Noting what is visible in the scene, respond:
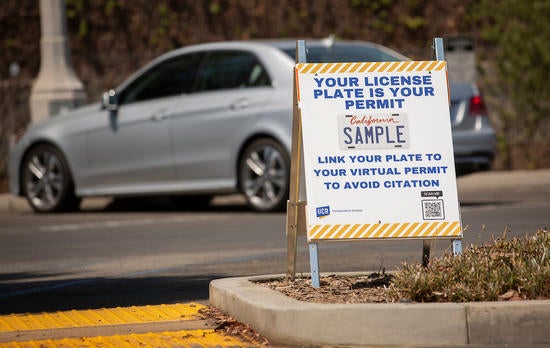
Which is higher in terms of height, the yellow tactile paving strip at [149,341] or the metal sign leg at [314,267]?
the metal sign leg at [314,267]

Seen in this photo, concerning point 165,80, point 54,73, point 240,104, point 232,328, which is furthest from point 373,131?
point 54,73

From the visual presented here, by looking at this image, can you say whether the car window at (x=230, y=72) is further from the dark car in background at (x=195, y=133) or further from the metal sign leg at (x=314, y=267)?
the metal sign leg at (x=314, y=267)

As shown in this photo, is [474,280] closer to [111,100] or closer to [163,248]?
[163,248]

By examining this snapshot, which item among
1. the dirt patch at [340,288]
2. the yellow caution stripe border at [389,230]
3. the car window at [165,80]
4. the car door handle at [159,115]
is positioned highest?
the car window at [165,80]

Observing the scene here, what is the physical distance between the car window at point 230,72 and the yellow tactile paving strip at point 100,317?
6145 mm

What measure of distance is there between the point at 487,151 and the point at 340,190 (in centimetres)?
623

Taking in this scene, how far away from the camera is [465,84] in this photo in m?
12.8

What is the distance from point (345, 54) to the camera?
12797 mm

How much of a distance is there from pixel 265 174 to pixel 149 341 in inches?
268

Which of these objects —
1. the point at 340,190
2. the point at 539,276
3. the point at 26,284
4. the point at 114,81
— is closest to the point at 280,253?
the point at 26,284

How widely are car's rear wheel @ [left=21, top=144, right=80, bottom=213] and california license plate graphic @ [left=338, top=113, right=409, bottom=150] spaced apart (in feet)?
25.8

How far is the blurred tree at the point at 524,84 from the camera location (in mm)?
17234

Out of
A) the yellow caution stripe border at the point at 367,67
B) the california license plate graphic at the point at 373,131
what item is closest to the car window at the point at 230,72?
the yellow caution stripe border at the point at 367,67

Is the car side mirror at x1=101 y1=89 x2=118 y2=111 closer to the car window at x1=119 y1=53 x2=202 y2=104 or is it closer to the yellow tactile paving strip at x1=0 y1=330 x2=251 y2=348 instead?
the car window at x1=119 y1=53 x2=202 y2=104
